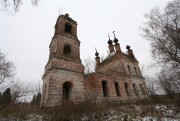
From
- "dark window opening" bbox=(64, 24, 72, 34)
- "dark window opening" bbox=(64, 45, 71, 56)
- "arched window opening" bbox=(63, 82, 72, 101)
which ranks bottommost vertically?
"arched window opening" bbox=(63, 82, 72, 101)

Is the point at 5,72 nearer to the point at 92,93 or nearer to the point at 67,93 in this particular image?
the point at 67,93

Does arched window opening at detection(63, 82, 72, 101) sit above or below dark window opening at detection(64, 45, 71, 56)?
below

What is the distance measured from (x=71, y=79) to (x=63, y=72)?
1282 mm

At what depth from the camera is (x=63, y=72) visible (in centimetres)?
1395

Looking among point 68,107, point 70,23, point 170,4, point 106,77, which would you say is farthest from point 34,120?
point 170,4

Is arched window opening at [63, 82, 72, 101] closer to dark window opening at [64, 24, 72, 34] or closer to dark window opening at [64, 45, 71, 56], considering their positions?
dark window opening at [64, 45, 71, 56]

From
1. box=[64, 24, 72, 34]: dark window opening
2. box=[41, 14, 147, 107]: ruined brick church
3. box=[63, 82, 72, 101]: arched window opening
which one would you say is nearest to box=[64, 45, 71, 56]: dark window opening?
box=[41, 14, 147, 107]: ruined brick church

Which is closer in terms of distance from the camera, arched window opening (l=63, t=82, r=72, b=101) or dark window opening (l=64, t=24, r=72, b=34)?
arched window opening (l=63, t=82, r=72, b=101)

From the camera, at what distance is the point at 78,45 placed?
1758cm

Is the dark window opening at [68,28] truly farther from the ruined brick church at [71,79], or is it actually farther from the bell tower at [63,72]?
the bell tower at [63,72]

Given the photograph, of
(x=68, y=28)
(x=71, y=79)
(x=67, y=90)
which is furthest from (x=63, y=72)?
(x=68, y=28)

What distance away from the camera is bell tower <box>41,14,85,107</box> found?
12.5m

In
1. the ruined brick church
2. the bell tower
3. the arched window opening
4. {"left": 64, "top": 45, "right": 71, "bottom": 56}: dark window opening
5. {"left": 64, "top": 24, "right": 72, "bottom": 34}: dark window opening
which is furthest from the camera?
{"left": 64, "top": 24, "right": 72, "bottom": 34}: dark window opening

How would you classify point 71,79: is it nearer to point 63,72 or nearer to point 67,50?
point 63,72
